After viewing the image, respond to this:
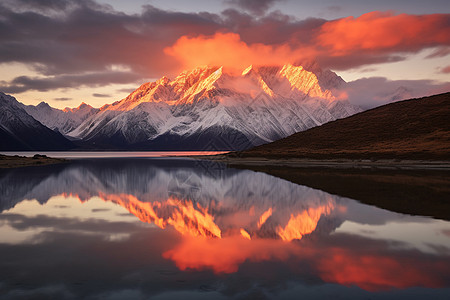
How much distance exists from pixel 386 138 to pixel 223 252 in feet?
503

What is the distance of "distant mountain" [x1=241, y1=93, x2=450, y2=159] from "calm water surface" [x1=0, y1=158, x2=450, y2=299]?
97.0 meters

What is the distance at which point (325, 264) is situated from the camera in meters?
16.4

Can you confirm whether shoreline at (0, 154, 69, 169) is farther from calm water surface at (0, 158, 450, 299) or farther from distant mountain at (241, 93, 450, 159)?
calm water surface at (0, 158, 450, 299)

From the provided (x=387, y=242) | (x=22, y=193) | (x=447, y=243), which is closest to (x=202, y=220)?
(x=387, y=242)

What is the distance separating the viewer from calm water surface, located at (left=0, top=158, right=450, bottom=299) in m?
13.7

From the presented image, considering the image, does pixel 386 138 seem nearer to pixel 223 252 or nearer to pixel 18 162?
pixel 18 162

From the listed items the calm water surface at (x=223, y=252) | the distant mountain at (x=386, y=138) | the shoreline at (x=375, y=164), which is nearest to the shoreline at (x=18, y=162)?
the shoreline at (x=375, y=164)

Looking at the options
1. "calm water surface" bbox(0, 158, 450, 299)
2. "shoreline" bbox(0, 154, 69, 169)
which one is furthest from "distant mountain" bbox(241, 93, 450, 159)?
"calm water surface" bbox(0, 158, 450, 299)

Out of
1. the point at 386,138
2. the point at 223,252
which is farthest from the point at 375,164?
the point at 223,252

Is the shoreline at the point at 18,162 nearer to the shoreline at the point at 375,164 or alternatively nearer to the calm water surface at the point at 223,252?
the shoreline at the point at 375,164

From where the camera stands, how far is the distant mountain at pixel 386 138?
129125 millimetres

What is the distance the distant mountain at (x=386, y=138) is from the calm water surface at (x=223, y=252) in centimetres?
9695

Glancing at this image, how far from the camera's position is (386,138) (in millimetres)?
158000

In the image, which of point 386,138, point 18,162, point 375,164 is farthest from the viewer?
point 386,138
